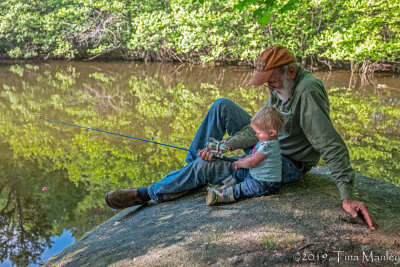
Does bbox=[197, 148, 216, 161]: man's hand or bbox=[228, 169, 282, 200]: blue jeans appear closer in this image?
bbox=[228, 169, 282, 200]: blue jeans

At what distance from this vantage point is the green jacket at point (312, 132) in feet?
7.10

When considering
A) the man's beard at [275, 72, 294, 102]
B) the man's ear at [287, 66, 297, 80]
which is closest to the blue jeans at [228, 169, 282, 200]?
the man's beard at [275, 72, 294, 102]

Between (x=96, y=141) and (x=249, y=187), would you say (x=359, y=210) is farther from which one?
(x=96, y=141)

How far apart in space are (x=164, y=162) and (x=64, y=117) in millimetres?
3965

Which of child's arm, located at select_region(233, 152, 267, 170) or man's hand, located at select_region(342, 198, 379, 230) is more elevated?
child's arm, located at select_region(233, 152, 267, 170)

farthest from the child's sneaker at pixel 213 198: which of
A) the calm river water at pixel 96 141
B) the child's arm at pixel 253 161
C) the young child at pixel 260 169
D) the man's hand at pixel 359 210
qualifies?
the calm river water at pixel 96 141

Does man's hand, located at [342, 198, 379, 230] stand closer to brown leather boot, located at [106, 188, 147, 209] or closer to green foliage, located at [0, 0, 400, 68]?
brown leather boot, located at [106, 188, 147, 209]

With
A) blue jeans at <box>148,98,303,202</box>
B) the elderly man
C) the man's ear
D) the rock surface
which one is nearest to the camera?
the rock surface

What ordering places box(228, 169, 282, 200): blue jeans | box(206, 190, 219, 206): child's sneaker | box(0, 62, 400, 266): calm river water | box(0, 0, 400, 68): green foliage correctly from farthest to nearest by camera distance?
box(0, 0, 400, 68): green foliage, box(0, 62, 400, 266): calm river water, box(206, 190, 219, 206): child's sneaker, box(228, 169, 282, 200): blue jeans

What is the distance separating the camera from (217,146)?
2.82 meters

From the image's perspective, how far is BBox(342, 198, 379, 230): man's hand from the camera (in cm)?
207

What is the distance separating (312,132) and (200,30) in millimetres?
16517

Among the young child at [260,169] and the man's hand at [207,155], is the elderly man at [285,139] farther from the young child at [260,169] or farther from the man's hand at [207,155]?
the young child at [260,169]

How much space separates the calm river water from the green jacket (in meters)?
2.46
